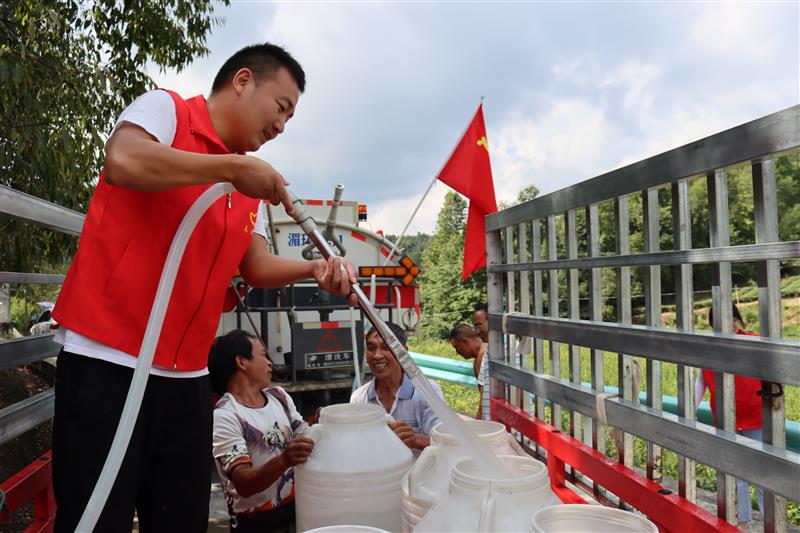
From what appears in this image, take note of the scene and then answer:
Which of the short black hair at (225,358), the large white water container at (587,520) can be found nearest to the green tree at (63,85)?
the short black hair at (225,358)

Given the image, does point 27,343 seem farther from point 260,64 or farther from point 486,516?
point 486,516

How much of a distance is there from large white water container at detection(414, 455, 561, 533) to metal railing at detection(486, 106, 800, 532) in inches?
12.5

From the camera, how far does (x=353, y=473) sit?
5.70 ft

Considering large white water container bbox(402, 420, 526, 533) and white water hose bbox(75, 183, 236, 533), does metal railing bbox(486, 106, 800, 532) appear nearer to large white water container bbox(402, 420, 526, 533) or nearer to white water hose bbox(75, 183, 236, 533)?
large white water container bbox(402, 420, 526, 533)

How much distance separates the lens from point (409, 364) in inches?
61.7

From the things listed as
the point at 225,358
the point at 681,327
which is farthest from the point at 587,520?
the point at 225,358

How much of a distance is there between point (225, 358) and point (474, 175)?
8.41 ft

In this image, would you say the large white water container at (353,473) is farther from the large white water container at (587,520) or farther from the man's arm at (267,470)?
the large white water container at (587,520)

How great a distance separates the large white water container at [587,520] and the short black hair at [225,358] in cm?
186

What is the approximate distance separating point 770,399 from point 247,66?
150 centimetres

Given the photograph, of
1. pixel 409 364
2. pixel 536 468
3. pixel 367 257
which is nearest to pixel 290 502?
pixel 409 364

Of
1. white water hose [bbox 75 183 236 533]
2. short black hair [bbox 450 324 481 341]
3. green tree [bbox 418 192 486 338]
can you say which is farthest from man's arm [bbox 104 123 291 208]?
green tree [bbox 418 192 486 338]

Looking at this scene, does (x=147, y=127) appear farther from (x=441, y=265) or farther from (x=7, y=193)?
(x=441, y=265)

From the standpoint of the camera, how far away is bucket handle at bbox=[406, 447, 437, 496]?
1526 mm
